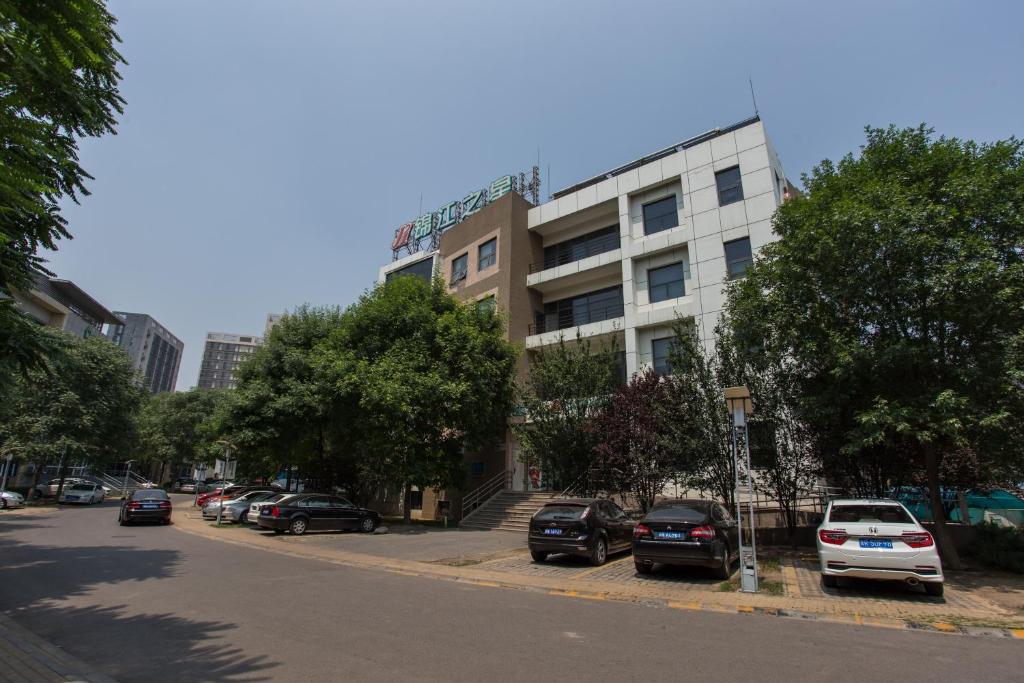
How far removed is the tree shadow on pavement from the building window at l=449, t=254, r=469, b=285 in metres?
25.5

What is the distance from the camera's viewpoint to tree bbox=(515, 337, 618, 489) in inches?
763

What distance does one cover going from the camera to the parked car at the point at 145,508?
21344 mm

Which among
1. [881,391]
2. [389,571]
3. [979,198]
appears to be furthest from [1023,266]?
[389,571]

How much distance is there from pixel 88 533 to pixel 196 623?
625 inches

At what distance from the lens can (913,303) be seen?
10.8 m

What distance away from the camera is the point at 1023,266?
965 cm

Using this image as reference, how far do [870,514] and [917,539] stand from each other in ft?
3.27

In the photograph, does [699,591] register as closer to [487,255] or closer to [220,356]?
[487,255]

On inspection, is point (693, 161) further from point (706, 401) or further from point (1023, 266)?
point (1023, 266)

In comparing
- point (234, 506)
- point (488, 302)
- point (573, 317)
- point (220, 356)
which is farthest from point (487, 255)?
point (220, 356)

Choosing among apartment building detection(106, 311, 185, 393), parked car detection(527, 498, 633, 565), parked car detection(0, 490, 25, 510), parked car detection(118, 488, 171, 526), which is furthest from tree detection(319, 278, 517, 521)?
apartment building detection(106, 311, 185, 393)

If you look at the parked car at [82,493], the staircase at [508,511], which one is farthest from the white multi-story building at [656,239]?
the parked car at [82,493]

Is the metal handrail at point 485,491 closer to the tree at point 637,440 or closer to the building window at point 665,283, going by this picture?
the tree at point 637,440

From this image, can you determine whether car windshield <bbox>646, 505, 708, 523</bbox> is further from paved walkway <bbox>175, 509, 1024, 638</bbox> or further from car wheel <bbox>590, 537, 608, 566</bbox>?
car wheel <bbox>590, 537, 608, 566</bbox>
